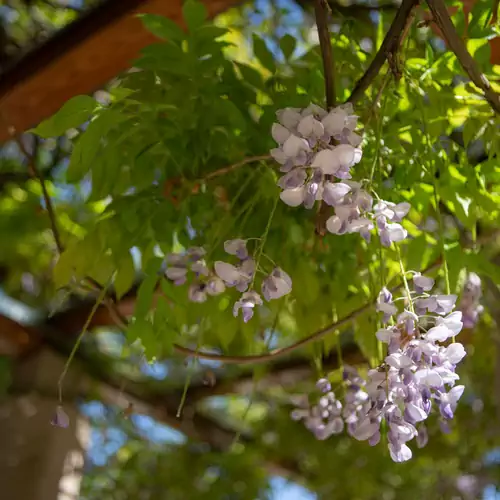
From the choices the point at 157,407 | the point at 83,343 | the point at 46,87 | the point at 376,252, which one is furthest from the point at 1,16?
the point at 376,252

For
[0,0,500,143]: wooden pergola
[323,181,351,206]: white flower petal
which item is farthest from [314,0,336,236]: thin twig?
[0,0,500,143]: wooden pergola

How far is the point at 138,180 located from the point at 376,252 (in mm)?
245

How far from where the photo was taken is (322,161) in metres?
0.44

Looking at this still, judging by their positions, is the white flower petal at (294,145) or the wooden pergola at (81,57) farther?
→ the wooden pergola at (81,57)

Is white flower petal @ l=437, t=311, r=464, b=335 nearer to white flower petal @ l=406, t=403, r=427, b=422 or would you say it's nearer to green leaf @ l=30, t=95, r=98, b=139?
white flower petal @ l=406, t=403, r=427, b=422

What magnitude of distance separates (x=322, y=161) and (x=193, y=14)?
310 millimetres

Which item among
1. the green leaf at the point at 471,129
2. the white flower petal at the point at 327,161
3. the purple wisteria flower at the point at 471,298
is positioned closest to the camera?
the white flower petal at the point at 327,161

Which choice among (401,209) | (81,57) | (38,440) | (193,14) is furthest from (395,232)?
(38,440)

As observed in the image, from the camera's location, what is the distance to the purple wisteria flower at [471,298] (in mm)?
755

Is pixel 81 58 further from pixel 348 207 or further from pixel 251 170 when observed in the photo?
pixel 348 207

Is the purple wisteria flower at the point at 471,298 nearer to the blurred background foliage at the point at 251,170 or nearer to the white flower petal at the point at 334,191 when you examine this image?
the blurred background foliage at the point at 251,170

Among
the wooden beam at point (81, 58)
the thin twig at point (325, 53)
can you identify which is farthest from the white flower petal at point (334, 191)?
the wooden beam at point (81, 58)

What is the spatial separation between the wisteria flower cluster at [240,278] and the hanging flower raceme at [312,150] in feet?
0.26

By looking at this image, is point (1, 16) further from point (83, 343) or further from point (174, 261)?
point (174, 261)
